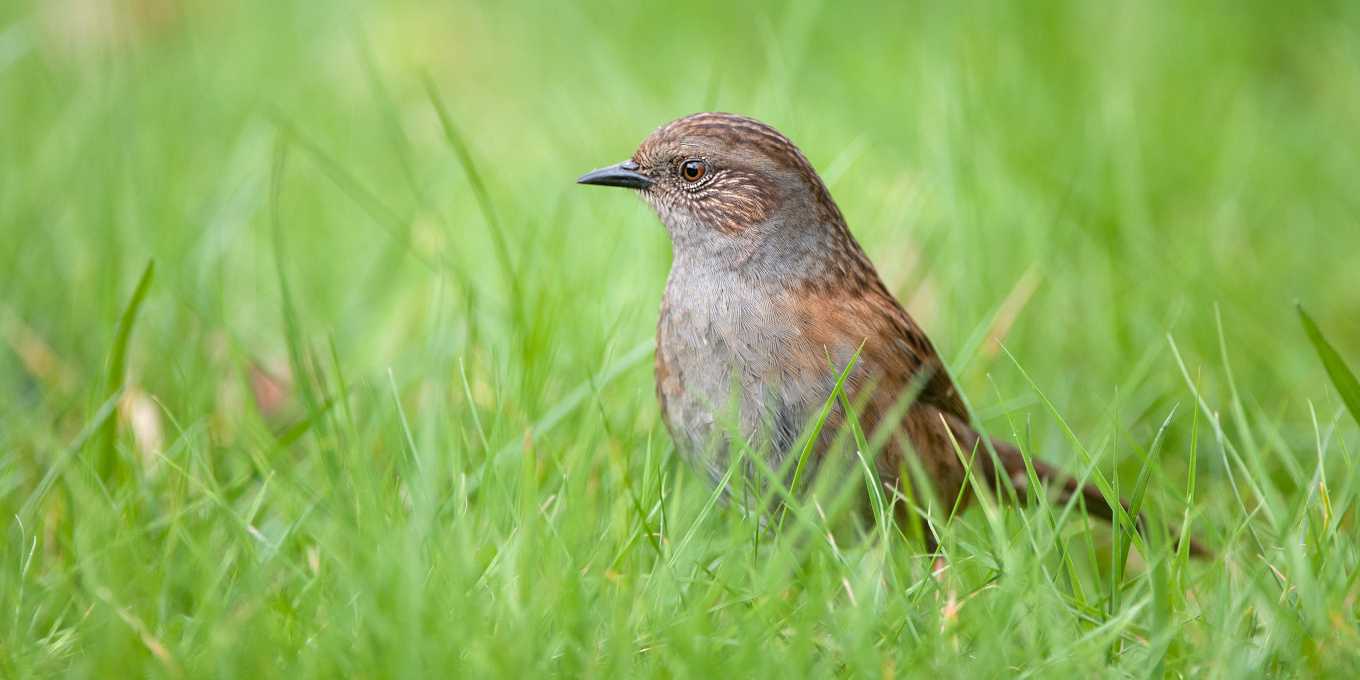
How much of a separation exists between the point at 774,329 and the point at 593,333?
0.95m

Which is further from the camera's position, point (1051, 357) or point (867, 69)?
point (867, 69)

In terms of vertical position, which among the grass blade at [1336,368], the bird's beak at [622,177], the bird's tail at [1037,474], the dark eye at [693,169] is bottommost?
the bird's tail at [1037,474]

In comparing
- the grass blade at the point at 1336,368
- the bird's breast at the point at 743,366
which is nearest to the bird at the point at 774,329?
the bird's breast at the point at 743,366

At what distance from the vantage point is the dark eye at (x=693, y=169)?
365cm

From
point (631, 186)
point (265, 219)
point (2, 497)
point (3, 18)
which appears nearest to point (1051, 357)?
point (631, 186)

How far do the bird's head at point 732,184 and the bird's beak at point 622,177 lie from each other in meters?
A: 0.06

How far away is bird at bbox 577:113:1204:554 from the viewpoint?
319 cm

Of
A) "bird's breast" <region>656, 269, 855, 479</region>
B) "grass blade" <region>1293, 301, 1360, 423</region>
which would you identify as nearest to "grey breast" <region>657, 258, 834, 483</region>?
"bird's breast" <region>656, 269, 855, 479</region>

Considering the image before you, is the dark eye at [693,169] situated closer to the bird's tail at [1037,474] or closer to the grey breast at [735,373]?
the grey breast at [735,373]

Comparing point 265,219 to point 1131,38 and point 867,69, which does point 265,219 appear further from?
point 1131,38

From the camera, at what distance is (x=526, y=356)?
3307 mm

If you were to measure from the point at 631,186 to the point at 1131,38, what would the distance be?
4333mm

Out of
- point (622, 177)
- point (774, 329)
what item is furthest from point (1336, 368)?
point (622, 177)

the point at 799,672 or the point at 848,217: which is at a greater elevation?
the point at 848,217
